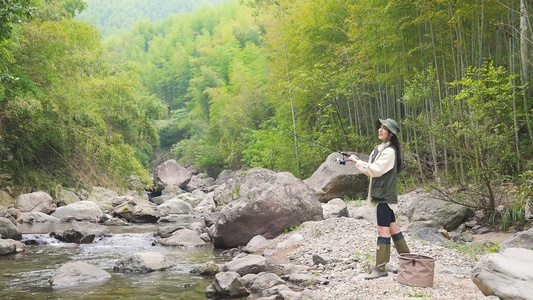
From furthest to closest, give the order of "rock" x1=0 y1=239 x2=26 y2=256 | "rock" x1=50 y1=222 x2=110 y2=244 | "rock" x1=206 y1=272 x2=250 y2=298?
"rock" x1=50 y1=222 x2=110 y2=244, "rock" x1=0 y1=239 x2=26 y2=256, "rock" x1=206 y1=272 x2=250 y2=298

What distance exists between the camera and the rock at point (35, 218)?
990 cm

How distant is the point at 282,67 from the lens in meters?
13.4

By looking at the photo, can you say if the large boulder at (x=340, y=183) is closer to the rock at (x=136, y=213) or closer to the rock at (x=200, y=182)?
the rock at (x=136, y=213)

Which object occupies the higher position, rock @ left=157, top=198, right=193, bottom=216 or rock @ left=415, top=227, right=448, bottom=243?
rock @ left=415, top=227, right=448, bottom=243

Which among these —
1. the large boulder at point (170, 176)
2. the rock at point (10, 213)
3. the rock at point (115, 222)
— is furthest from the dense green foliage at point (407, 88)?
the rock at point (10, 213)

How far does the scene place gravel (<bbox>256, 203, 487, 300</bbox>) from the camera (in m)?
3.40

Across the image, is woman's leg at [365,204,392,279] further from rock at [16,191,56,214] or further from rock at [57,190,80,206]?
rock at [57,190,80,206]

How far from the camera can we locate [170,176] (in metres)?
23.0

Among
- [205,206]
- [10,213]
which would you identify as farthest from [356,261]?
[205,206]

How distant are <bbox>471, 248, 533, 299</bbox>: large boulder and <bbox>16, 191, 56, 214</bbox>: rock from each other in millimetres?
11077

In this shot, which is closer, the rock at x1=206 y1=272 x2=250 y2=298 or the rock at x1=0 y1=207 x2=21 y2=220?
the rock at x1=206 y1=272 x2=250 y2=298

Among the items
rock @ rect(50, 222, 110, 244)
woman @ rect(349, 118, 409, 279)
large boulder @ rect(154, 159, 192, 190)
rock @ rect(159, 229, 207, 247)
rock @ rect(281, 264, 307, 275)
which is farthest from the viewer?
large boulder @ rect(154, 159, 192, 190)

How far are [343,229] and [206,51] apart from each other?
2888cm

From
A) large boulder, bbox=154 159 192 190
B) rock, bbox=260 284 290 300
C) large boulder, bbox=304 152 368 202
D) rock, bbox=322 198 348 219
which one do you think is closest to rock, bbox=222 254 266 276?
rock, bbox=260 284 290 300
